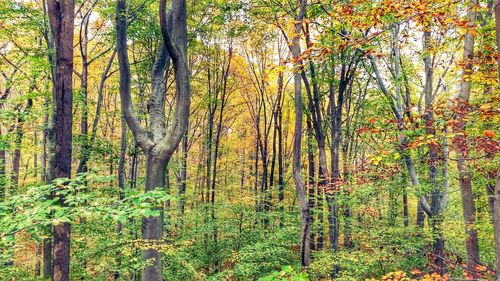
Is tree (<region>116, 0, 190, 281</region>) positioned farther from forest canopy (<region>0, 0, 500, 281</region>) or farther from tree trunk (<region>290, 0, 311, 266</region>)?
tree trunk (<region>290, 0, 311, 266</region>)

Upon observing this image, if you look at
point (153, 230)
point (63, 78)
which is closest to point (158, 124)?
point (63, 78)

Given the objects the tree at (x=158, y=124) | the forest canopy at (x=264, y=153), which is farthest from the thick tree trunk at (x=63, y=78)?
the tree at (x=158, y=124)

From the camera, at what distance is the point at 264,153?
15.6 metres

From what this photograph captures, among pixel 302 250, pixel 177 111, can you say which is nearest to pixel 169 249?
pixel 177 111

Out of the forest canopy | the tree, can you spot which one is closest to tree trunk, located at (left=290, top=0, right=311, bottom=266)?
the forest canopy

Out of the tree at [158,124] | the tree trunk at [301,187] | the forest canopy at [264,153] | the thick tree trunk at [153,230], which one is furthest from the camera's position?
the tree trunk at [301,187]

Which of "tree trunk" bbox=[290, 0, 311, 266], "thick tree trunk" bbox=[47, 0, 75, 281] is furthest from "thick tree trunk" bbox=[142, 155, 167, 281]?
"tree trunk" bbox=[290, 0, 311, 266]

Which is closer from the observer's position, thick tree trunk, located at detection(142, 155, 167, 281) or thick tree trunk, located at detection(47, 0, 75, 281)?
thick tree trunk, located at detection(47, 0, 75, 281)

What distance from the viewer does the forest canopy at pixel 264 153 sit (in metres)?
3.19

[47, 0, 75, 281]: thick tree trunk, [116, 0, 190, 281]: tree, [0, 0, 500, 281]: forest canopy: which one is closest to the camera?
[0, 0, 500, 281]: forest canopy

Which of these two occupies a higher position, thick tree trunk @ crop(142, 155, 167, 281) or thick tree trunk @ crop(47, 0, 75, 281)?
thick tree trunk @ crop(47, 0, 75, 281)

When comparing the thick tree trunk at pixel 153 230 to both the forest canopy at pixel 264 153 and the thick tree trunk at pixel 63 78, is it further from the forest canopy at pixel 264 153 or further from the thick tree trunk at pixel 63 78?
the thick tree trunk at pixel 63 78

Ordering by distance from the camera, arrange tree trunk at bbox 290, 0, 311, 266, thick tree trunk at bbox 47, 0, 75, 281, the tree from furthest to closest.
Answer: tree trunk at bbox 290, 0, 311, 266 < the tree < thick tree trunk at bbox 47, 0, 75, 281

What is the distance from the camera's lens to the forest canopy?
3.19 m
